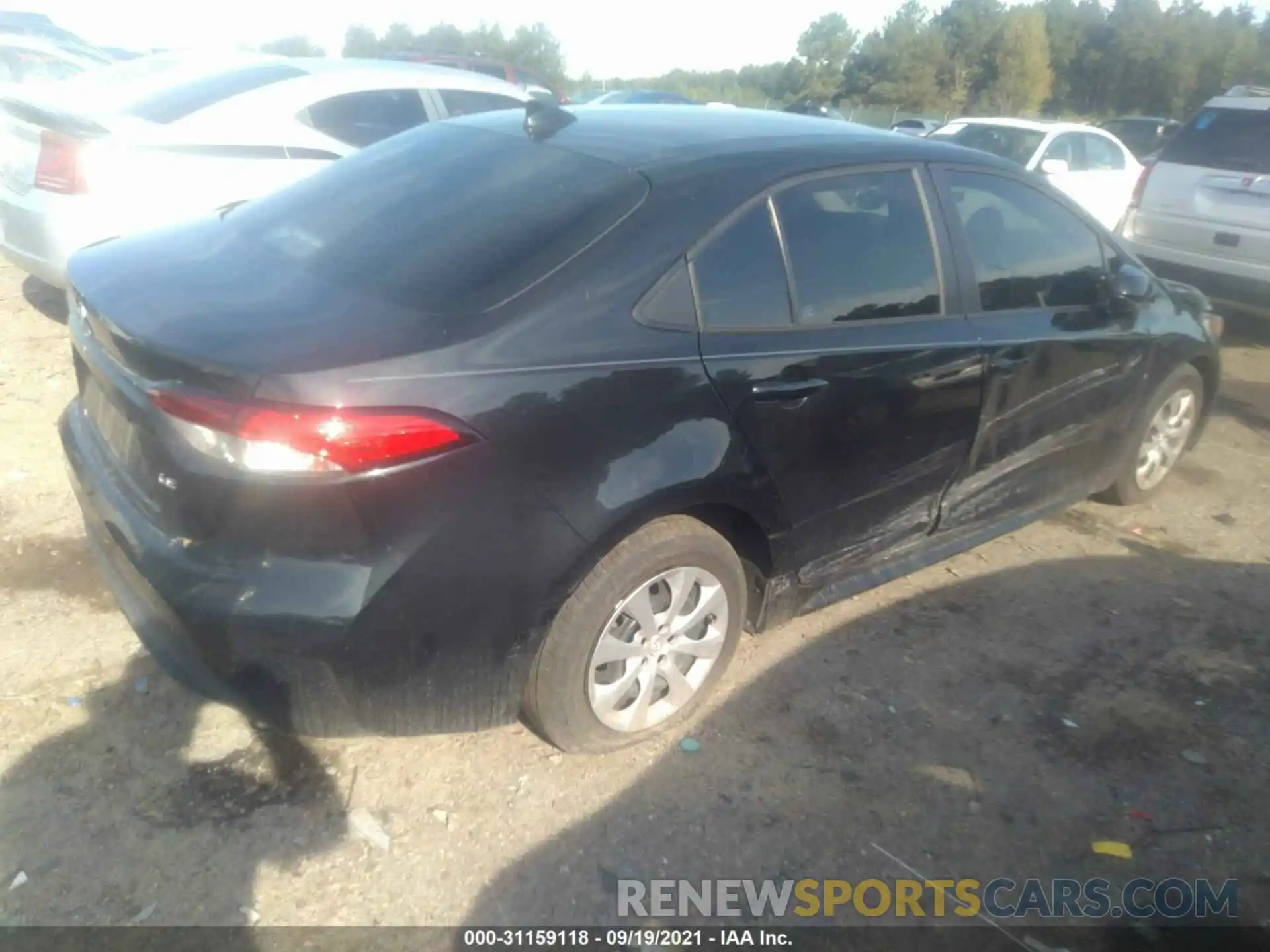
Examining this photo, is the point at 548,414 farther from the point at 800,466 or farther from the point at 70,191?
the point at 70,191

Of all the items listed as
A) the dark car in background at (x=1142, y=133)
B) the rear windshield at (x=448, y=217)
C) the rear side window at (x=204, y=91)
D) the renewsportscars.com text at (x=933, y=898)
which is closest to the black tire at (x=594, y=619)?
the renewsportscars.com text at (x=933, y=898)

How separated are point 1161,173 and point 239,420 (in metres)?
8.25

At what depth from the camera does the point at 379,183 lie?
3.11m

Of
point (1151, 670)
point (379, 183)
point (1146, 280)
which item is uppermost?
point (379, 183)

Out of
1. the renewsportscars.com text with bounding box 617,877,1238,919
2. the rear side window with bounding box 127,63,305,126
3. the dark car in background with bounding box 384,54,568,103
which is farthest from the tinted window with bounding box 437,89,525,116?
the dark car in background with bounding box 384,54,568,103

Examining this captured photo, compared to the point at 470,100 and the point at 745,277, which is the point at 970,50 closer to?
the point at 470,100

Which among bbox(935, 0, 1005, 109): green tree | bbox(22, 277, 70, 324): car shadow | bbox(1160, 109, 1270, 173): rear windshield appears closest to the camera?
bbox(22, 277, 70, 324): car shadow

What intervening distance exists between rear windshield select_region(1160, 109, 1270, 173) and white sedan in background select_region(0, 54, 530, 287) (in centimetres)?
571

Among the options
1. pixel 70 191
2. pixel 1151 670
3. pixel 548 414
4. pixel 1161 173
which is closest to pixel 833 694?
pixel 1151 670

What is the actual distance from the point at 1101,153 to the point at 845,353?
10611 mm

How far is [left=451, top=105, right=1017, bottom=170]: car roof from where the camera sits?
3004 millimetres

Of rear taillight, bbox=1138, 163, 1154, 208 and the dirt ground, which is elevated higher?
rear taillight, bbox=1138, 163, 1154, 208

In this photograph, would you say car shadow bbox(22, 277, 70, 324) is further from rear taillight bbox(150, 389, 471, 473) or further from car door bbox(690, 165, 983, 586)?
car door bbox(690, 165, 983, 586)

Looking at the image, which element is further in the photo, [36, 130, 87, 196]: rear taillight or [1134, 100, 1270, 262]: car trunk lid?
[1134, 100, 1270, 262]: car trunk lid
